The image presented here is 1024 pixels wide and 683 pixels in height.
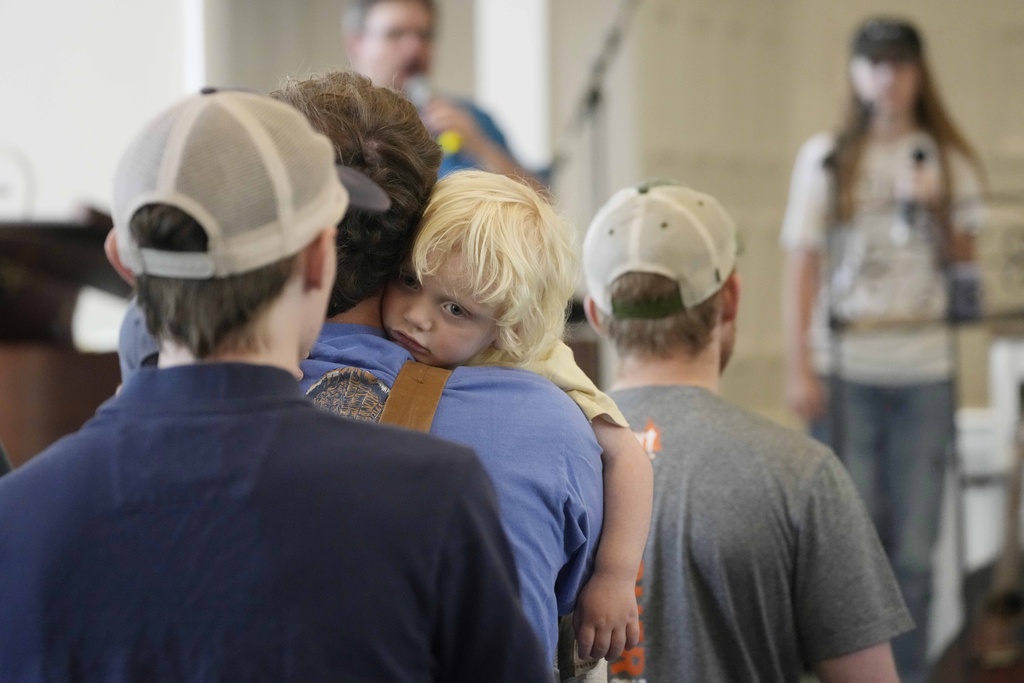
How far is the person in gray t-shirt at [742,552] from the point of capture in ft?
4.67

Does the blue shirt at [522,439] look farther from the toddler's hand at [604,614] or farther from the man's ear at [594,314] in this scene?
the man's ear at [594,314]

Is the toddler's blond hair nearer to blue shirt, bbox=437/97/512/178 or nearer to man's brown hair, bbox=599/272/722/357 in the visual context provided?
man's brown hair, bbox=599/272/722/357

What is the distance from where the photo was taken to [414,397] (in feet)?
3.37

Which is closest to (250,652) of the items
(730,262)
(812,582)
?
(812,582)

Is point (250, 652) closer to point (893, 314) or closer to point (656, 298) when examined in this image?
point (656, 298)

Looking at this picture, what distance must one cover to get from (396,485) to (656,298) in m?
0.82

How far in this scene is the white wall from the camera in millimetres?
4703

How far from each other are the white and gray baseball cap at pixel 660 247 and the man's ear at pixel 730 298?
0.04 m

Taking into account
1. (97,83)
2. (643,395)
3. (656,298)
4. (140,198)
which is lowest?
(643,395)

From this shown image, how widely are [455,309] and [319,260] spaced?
1.09ft

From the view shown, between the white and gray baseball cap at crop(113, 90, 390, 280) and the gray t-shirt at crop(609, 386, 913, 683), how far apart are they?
0.80 metres

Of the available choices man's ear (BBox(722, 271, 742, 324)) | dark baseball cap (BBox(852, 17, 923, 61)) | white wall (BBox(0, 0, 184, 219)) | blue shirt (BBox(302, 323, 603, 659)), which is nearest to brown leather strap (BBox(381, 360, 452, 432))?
blue shirt (BBox(302, 323, 603, 659))

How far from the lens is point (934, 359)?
10.4 ft

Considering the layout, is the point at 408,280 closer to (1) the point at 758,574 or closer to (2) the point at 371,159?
(2) the point at 371,159
